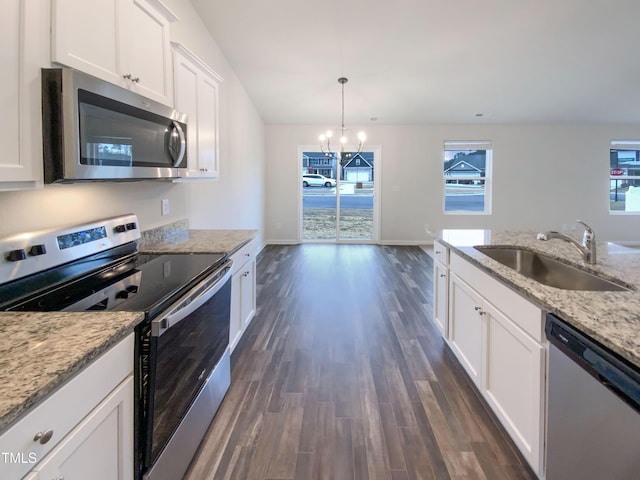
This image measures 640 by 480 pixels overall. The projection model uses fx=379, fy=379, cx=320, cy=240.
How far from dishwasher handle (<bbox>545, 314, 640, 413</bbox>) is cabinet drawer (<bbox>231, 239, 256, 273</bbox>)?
181 cm

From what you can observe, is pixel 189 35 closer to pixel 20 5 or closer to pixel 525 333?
pixel 20 5

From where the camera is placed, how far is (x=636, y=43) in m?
4.40

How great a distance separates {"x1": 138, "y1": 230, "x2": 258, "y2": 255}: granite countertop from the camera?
7.65 feet

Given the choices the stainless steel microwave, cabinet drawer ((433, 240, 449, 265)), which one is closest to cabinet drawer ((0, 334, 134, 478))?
the stainless steel microwave

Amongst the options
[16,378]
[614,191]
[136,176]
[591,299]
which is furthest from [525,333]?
[614,191]

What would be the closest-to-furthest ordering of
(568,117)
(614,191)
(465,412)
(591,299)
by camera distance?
(591,299) → (465,412) → (568,117) → (614,191)

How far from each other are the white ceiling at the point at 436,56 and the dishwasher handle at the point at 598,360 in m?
3.40

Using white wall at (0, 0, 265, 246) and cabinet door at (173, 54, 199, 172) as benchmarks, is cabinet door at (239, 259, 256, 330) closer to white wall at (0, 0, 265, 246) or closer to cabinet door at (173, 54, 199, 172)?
white wall at (0, 0, 265, 246)

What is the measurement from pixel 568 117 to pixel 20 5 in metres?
8.13

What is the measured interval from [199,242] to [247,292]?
2.10 ft

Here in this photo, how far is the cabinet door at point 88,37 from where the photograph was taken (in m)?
1.26

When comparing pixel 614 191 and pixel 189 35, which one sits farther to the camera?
pixel 614 191

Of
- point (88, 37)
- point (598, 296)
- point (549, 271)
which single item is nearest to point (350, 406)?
point (598, 296)

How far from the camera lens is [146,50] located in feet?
6.16
